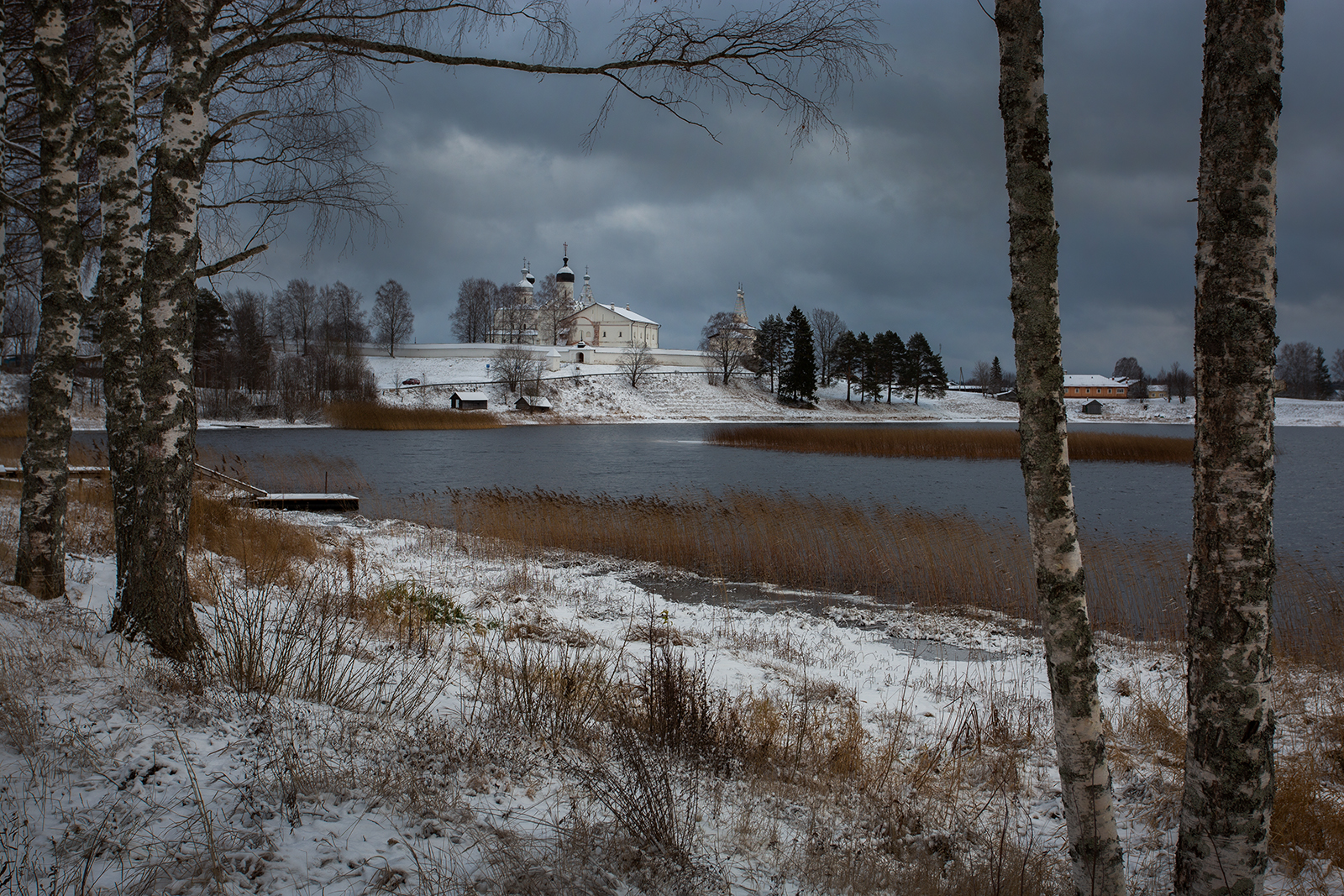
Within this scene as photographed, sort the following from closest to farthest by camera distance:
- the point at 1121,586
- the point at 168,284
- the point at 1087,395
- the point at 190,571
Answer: the point at 168,284
the point at 190,571
the point at 1121,586
the point at 1087,395

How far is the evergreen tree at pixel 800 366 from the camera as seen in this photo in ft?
256

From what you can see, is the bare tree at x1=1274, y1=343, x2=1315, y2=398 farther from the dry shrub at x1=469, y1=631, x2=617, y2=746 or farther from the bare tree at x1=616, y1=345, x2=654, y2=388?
the dry shrub at x1=469, y1=631, x2=617, y2=746

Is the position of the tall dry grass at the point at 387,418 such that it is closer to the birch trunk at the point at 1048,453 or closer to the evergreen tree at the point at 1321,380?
the birch trunk at the point at 1048,453

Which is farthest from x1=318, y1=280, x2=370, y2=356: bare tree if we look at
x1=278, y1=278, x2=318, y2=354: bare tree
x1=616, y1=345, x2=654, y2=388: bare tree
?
x1=616, y1=345, x2=654, y2=388: bare tree

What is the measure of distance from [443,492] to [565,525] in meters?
6.93

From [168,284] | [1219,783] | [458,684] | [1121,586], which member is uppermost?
[168,284]

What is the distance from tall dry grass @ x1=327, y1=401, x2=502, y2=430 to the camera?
2063 inches

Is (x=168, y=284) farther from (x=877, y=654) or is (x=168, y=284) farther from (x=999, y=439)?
(x=999, y=439)

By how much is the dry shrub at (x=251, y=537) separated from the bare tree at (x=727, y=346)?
7687cm

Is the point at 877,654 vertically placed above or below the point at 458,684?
below

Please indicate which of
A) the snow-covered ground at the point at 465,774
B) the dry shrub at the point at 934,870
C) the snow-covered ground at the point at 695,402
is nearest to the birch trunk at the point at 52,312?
the snow-covered ground at the point at 465,774

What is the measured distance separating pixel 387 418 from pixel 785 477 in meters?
39.2

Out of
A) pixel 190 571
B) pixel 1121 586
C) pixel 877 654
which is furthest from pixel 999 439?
pixel 190 571

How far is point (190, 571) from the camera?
6.78 m
